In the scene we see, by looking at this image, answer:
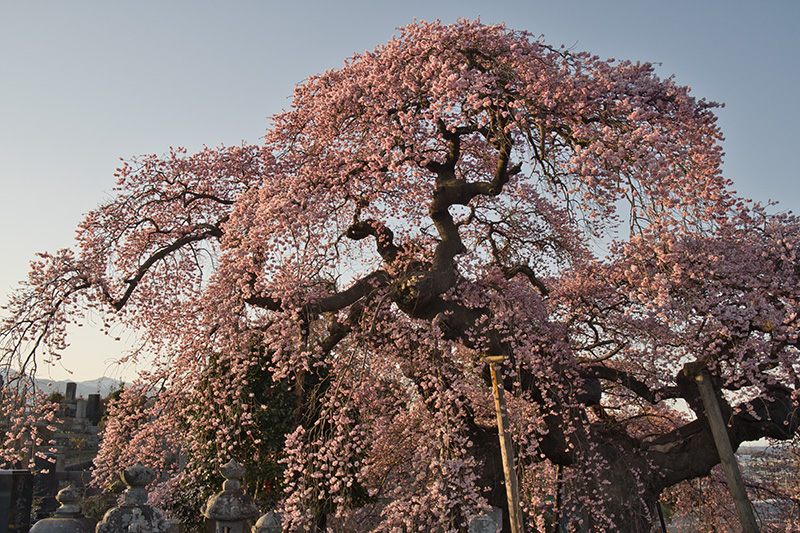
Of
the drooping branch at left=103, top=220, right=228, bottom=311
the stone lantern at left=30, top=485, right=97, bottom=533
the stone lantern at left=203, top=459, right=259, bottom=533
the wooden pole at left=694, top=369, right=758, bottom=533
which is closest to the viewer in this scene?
the stone lantern at left=30, top=485, right=97, bottom=533

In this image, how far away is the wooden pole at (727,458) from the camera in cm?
677

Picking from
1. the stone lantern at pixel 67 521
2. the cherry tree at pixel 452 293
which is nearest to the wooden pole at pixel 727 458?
the cherry tree at pixel 452 293

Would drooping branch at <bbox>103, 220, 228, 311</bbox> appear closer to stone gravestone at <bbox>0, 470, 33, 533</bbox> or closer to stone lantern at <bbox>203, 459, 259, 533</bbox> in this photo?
stone gravestone at <bbox>0, 470, 33, 533</bbox>

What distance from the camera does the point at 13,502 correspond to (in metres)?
4.74

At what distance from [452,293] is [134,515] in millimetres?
5024

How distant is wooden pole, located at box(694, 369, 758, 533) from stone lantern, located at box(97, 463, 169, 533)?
675cm

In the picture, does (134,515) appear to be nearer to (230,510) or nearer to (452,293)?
(230,510)

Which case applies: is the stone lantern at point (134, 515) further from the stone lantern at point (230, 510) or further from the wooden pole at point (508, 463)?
the wooden pole at point (508, 463)

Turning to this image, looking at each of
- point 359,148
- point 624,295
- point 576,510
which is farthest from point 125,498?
point 624,295

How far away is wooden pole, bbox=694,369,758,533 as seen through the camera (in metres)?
6.77

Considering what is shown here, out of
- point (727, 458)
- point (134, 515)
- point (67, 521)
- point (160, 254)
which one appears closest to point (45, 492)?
point (160, 254)

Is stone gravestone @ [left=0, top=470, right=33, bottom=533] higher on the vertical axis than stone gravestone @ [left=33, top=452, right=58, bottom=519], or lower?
higher

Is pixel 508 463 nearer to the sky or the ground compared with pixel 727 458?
nearer to the sky

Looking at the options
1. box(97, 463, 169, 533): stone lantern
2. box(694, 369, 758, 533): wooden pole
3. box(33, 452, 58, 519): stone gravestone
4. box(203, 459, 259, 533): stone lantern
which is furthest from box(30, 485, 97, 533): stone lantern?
box(33, 452, 58, 519): stone gravestone
